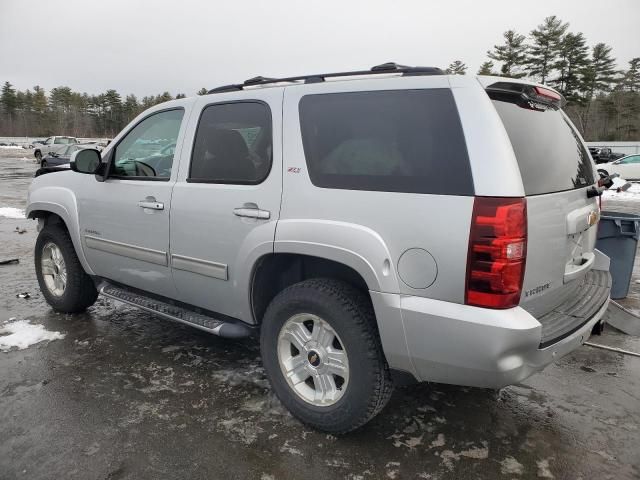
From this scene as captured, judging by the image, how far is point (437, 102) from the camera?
94.1 inches

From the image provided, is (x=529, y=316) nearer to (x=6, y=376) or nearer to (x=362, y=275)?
(x=362, y=275)

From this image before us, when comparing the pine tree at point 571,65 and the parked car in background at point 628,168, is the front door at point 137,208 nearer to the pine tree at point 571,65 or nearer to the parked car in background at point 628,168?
the parked car in background at point 628,168

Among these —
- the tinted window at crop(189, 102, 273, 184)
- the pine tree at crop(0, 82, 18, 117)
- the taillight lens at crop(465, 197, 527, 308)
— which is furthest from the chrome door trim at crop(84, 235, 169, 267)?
the pine tree at crop(0, 82, 18, 117)

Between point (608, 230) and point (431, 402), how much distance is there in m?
3.09

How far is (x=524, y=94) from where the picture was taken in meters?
2.54

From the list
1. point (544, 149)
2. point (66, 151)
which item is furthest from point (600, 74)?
point (544, 149)

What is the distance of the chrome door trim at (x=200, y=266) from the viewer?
3157mm

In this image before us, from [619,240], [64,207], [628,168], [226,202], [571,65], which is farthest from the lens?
[571,65]

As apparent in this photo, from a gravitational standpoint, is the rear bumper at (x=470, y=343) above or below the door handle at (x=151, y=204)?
below

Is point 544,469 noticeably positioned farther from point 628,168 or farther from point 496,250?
point 628,168

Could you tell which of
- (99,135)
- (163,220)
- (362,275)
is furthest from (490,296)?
(99,135)

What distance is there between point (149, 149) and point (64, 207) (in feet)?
3.66

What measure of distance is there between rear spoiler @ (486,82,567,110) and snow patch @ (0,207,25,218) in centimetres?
1121

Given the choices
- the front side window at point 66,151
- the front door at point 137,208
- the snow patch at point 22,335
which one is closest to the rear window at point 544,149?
the front door at point 137,208
